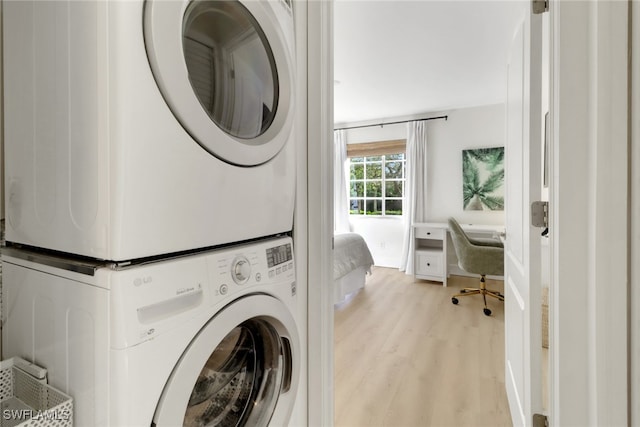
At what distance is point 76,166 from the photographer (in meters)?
0.65

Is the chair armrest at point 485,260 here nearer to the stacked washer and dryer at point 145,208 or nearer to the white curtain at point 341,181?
the white curtain at point 341,181

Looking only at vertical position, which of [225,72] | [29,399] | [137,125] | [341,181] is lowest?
[29,399]

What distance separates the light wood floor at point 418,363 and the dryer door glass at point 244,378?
2.77 ft

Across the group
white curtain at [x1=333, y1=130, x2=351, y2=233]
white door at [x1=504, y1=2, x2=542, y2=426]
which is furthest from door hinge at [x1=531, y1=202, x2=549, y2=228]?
white curtain at [x1=333, y1=130, x2=351, y2=233]

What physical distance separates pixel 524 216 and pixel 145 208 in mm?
1278

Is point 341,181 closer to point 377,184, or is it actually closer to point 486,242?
point 377,184

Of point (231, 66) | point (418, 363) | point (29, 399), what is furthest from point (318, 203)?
point (418, 363)

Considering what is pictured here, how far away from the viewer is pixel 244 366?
3.10ft

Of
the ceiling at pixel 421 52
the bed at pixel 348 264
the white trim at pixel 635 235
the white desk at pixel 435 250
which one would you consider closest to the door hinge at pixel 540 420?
the white trim at pixel 635 235

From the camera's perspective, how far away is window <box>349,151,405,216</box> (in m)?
4.98

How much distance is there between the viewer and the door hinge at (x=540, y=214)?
1.06m

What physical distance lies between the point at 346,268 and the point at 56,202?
2.68 meters

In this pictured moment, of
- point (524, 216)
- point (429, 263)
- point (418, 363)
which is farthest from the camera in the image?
point (429, 263)

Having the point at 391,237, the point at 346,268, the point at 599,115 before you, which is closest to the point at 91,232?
the point at 599,115
